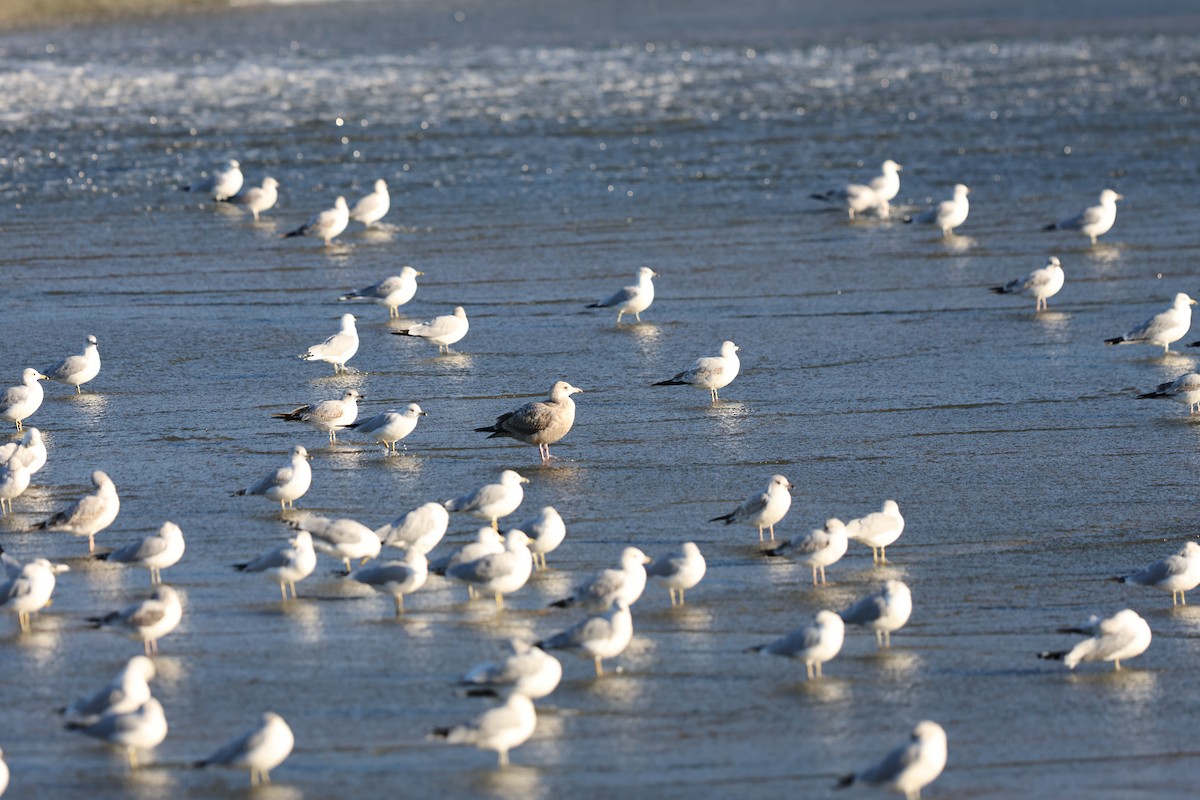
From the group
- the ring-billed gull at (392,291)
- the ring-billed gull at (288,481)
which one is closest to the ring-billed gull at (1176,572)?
the ring-billed gull at (288,481)

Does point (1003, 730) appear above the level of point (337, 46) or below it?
below

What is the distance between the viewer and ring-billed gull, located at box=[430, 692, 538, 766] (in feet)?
25.9

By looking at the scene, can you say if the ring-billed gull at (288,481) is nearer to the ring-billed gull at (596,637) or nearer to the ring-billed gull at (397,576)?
the ring-billed gull at (397,576)

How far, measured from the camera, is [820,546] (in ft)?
32.8

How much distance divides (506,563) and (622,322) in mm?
7365

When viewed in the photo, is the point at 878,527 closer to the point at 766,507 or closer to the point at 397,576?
the point at 766,507

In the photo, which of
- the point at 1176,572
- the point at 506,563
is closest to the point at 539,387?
the point at 506,563

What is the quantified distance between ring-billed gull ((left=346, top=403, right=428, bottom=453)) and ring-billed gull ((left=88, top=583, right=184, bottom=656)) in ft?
Answer: 11.6

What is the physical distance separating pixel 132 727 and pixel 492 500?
11.1 feet

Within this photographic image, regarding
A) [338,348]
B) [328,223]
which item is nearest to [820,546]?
[338,348]

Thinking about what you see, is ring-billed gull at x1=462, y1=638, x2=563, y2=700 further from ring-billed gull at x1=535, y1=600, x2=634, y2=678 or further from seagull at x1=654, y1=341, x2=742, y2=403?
seagull at x1=654, y1=341, x2=742, y2=403

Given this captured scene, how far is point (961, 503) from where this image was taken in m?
11.5

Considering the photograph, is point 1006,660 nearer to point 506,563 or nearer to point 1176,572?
point 1176,572

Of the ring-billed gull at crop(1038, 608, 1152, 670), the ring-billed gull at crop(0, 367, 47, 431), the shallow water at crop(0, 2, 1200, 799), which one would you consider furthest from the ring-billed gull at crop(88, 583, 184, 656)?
the ring-billed gull at crop(0, 367, 47, 431)
